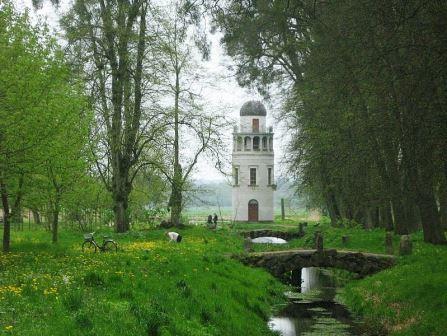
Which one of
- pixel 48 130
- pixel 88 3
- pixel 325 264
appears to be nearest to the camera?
pixel 48 130

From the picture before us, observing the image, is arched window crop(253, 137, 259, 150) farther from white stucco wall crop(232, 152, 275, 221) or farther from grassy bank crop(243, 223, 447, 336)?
grassy bank crop(243, 223, 447, 336)

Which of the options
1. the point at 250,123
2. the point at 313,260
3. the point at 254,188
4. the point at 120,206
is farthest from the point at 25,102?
the point at 250,123

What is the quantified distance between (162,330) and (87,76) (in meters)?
23.9

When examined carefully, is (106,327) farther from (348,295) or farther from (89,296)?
(348,295)

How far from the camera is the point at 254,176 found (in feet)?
274

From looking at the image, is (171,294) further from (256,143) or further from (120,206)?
(256,143)

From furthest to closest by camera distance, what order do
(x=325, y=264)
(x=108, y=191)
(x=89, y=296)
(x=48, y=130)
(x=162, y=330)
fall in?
1. (x=108, y=191)
2. (x=325, y=264)
3. (x=48, y=130)
4. (x=89, y=296)
5. (x=162, y=330)

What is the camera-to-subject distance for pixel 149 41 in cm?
3566

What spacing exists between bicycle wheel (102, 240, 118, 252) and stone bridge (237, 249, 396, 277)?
5.80 m

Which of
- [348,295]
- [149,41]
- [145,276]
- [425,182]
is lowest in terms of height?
[348,295]

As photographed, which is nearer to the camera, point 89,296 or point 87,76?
point 89,296

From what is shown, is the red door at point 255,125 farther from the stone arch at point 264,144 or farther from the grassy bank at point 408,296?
the grassy bank at point 408,296

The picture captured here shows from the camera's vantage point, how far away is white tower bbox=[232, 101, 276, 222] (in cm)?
8262

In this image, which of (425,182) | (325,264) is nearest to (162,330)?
(425,182)
